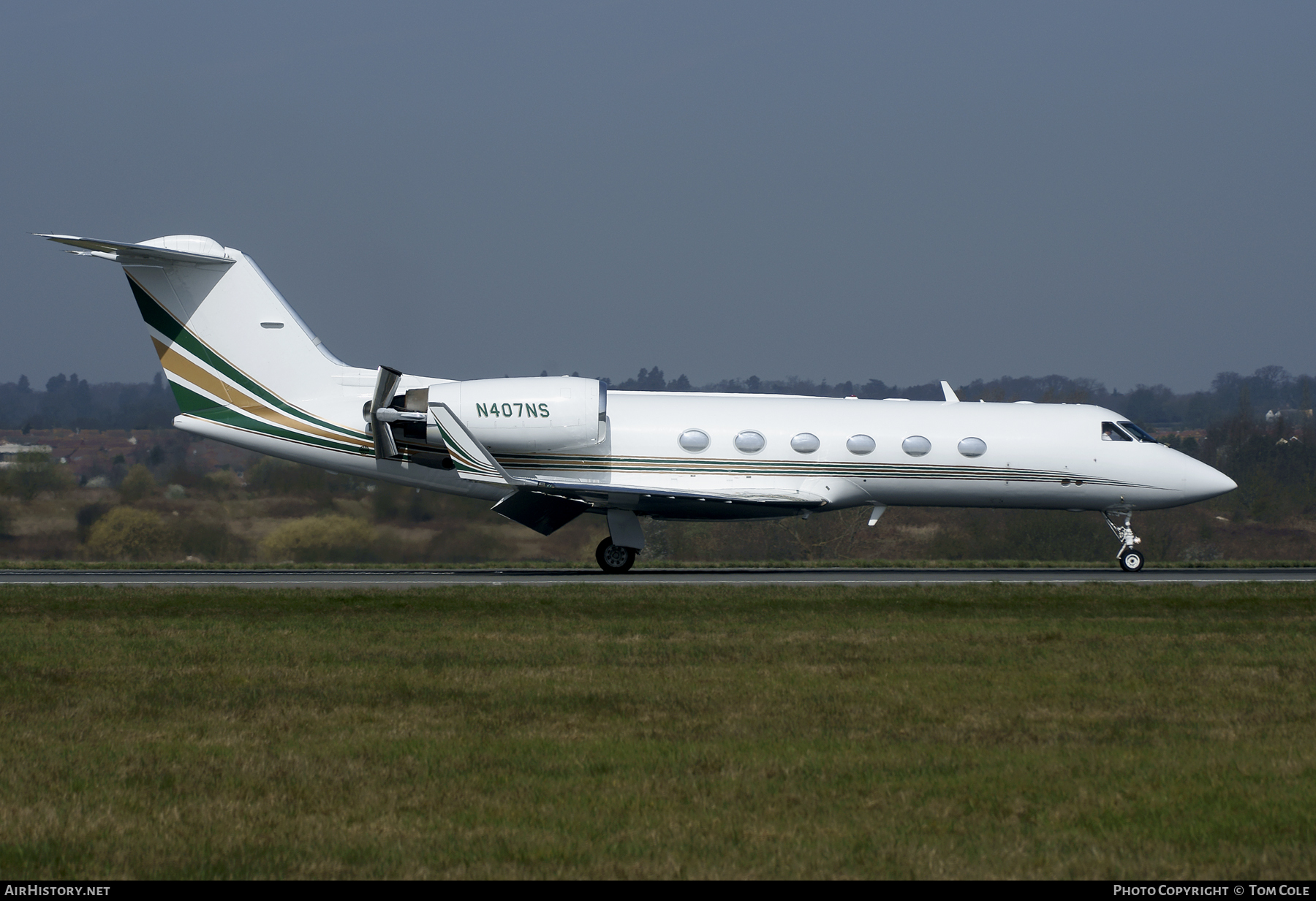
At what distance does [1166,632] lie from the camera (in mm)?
15547

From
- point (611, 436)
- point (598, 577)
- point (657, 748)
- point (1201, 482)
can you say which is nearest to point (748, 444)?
point (611, 436)

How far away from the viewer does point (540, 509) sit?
81.5 ft

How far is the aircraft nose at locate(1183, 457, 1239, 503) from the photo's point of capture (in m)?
26.0

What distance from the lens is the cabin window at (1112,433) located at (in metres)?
26.0

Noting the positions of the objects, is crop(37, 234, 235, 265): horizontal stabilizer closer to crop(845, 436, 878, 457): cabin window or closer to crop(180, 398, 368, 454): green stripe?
crop(180, 398, 368, 454): green stripe

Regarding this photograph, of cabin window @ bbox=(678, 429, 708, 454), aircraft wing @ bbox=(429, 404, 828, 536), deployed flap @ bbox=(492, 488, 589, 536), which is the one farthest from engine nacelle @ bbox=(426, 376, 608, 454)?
cabin window @ bbox=(678, 429, 708, 454)

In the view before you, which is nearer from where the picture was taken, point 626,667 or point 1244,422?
point 626,667

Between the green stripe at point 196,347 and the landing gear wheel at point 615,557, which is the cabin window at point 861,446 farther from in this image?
the green stripe at point 196,347

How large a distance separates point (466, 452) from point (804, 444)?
20.9 ft

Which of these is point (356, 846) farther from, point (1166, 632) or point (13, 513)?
point (13, 513)

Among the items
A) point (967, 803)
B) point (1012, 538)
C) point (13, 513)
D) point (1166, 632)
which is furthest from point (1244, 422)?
point (967, 803)

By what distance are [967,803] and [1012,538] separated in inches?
1142

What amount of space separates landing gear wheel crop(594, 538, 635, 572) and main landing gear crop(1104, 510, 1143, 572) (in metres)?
9.79

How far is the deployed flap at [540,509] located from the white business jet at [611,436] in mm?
44
